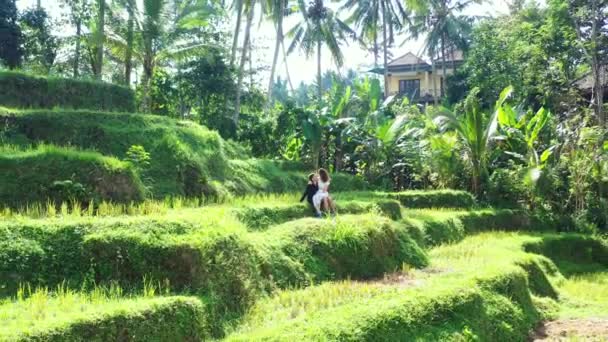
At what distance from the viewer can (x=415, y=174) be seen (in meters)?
19.9

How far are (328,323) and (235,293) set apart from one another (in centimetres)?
155

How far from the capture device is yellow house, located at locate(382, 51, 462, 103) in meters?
39.2

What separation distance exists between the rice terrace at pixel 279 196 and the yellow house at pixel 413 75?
1014cm

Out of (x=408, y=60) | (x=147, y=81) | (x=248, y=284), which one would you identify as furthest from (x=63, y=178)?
(x=408, y=60)

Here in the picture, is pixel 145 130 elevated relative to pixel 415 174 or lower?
elevated

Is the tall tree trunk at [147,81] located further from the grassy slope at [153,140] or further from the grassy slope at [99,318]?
the grassy slope at [99,318]

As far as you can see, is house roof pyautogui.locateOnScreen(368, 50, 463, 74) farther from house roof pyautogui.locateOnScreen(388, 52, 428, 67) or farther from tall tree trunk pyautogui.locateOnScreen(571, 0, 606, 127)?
tall tree trunk pyautogui.locateOnScreen(571, 0, 606, 127)

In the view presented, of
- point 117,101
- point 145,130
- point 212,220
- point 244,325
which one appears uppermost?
point 117,101

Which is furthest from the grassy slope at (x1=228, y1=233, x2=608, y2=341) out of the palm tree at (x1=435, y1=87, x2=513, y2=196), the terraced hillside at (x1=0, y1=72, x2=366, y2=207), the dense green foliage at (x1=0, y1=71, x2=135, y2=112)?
the dense green foliage at (x1=0, y1=71, x2=135, y2=112)

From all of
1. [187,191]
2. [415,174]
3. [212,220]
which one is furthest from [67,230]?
[415,174]

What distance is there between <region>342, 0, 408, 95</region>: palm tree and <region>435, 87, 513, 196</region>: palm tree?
14887 mm

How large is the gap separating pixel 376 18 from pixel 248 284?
27.8m

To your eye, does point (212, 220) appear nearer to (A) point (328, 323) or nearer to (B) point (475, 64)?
(A) point (328, 323)

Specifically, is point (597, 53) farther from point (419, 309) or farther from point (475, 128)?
point (419, 309)
